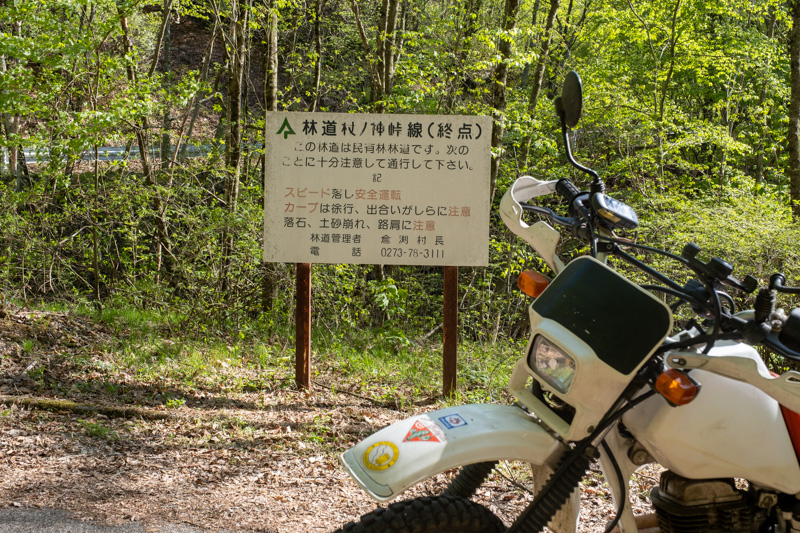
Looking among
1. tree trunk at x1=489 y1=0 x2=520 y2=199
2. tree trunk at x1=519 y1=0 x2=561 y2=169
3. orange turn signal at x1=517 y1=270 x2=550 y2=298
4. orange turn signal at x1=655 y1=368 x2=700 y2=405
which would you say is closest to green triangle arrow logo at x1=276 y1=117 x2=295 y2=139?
orange turn signal at x1=517 y1=270 x2=550 y2=298

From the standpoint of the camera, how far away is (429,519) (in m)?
1.75

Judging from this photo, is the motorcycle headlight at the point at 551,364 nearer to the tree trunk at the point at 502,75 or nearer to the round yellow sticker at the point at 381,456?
the round yellow sticker at the point at 381,456

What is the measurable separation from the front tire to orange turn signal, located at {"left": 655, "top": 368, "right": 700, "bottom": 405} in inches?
23.4

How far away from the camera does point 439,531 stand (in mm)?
1758

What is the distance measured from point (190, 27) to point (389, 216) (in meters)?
21.7

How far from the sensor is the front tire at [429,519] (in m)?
1.71

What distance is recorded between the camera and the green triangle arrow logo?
5213 mm

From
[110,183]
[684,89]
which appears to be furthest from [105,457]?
[684,89]

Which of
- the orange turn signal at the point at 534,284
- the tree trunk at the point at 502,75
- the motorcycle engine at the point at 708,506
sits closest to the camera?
the motorcycle engine at the point at 708,506

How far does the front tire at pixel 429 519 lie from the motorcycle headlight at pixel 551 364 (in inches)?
16.4

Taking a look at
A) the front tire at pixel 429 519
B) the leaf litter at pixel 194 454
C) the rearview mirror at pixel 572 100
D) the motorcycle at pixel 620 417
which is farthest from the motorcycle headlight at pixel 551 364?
the leaf litter at pixel 194 454

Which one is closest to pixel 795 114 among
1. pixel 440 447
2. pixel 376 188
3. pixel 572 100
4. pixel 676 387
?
pixel 376 188

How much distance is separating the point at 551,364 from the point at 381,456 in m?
0.52

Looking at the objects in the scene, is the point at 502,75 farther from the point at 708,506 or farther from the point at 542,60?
the point at 708,506
